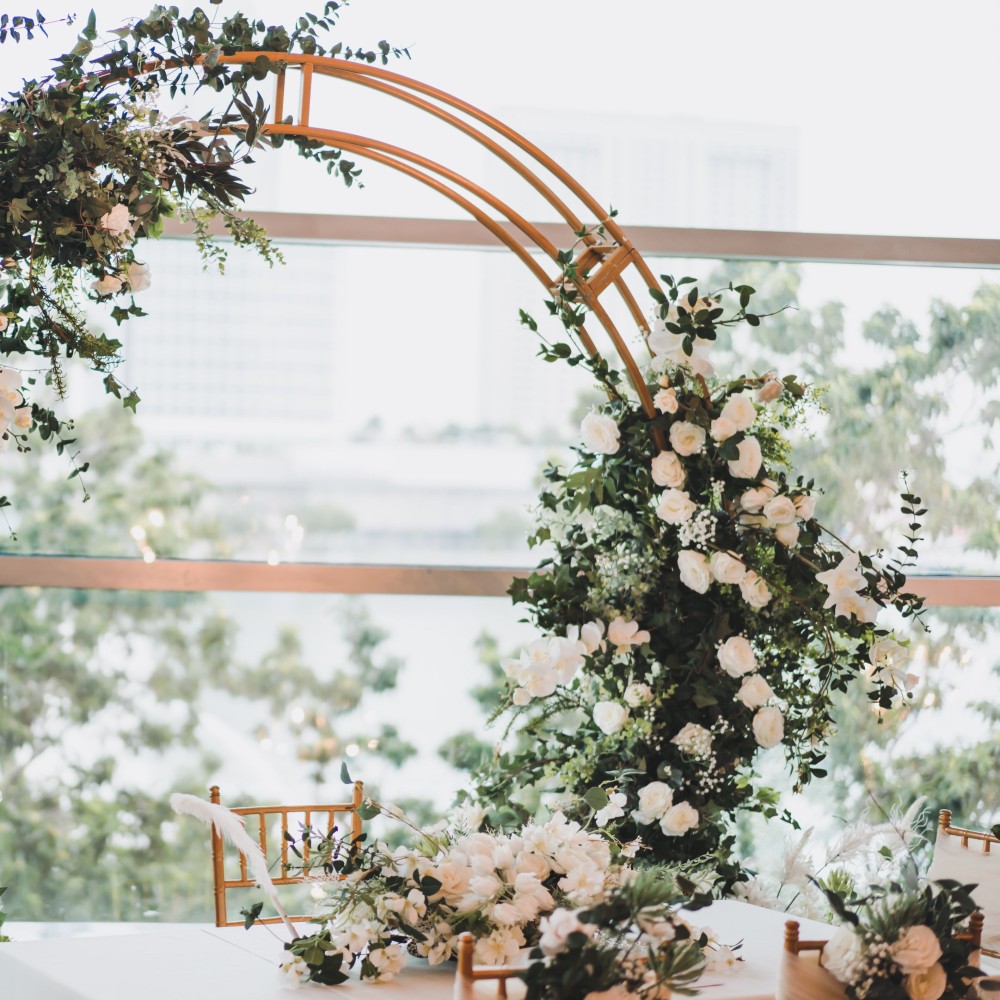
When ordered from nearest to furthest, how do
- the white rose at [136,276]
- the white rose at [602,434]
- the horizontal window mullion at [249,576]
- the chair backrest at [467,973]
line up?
1. the chair backrest at [467,973]
2. the white rose at [136,276]
3. the white rose at [602,434]
4. the horizontal window mullion at [249,576]

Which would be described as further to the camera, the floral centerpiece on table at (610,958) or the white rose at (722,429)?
the white rose at (722,429)

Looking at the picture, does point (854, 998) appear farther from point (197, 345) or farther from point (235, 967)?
point (197, 345)

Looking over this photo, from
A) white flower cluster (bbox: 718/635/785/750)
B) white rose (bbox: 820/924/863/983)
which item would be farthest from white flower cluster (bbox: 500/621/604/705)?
white rose (bbox: 820/924/863/983)

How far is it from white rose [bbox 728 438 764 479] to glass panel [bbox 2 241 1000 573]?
3.54ft

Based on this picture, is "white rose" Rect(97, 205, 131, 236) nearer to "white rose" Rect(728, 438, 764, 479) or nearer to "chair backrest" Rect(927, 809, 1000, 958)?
"white rose" Rect(728, 438, 764, 479)

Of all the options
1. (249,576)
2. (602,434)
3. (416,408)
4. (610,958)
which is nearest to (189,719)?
(249,576)

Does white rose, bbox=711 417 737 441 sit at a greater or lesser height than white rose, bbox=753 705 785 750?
greater

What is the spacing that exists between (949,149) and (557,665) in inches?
93.5

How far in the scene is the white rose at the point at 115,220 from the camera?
7.51 feet

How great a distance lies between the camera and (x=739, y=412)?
9.52 ft

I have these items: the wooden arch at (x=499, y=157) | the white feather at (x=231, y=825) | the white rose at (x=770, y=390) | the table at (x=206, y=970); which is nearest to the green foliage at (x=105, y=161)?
the wooden arch at (x=499, y=157)

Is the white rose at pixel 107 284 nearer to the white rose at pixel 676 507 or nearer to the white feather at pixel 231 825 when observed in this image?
the white feather at pixel 231 825

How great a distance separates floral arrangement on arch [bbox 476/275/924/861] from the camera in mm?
2914

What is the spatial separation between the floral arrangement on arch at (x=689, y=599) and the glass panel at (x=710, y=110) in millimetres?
1099
